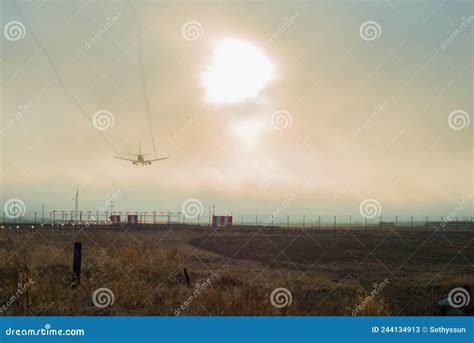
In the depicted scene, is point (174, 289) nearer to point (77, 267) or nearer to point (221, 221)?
point (77, 267)

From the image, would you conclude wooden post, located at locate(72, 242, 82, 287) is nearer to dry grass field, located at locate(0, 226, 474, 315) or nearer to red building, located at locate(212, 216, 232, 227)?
dry grass field, located at locate(0, 226, 474, 315)

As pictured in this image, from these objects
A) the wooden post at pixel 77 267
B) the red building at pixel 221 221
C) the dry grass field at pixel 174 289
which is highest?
the wooden post at pixel 77 267

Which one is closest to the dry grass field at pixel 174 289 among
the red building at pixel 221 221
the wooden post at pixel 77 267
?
the wooden post at pixel 77 267

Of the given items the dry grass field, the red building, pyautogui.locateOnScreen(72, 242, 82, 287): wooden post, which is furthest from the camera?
the red building

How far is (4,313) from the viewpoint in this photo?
9492 mm

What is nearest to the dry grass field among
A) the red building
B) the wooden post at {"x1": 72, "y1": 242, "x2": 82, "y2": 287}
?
the wooden post at {"x1": 72, "y1": 242, "x2": 82, "y2": 287}

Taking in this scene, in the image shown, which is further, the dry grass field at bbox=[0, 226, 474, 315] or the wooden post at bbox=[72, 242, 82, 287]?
the wooden post at bbox=[72, 242, 82, 287]

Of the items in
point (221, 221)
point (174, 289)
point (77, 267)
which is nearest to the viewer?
point (77, 267)

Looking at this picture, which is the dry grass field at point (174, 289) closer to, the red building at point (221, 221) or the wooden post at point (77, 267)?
the wooden post at point (77, 267)

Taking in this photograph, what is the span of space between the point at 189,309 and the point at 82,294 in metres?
3.14

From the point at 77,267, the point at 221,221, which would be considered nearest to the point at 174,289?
the point at 77,267

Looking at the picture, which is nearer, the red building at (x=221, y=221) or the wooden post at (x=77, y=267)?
the wooden post at (x=77, y=267)

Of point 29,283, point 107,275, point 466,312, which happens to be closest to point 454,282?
point 466,312

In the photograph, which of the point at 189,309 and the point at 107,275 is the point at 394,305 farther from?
the point at 107,275
